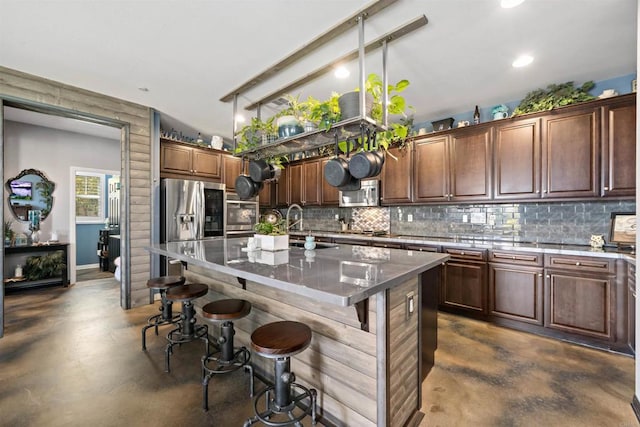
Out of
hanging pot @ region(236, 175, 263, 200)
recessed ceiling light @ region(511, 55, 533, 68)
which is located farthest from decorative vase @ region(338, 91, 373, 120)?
recessed ceiling light @ region(511, 55, 533, 68)

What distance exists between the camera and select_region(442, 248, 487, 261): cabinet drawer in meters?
3.14

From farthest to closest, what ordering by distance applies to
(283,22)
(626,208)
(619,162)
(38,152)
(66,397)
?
(38,152) → (626,208) → (619,162) → (283,22) → (66,397)

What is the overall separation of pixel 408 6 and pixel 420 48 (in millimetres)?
567

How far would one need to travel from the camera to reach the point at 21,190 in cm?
466

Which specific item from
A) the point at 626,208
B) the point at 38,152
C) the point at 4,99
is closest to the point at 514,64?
the point at 626,208

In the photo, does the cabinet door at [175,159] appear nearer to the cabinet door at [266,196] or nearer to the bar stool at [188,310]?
the cabinet door at [266,196]

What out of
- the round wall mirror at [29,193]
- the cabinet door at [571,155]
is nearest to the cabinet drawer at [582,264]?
the cabinet door at [571,155]

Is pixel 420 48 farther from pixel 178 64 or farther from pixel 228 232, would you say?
pixel 228 232

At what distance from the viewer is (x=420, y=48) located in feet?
8.02

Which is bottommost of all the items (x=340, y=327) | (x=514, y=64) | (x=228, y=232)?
(x=340, y=327)

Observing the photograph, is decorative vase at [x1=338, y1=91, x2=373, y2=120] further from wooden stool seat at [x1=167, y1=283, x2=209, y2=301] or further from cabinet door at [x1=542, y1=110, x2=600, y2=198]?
cabinet door at [x1=542, y1=110, x2=600, y2=198]

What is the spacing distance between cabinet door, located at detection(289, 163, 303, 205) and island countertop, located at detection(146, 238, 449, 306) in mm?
3366

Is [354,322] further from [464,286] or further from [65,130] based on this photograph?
[65,130]

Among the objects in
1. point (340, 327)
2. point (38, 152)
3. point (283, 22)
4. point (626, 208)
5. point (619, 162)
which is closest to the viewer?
point (340, 327)
